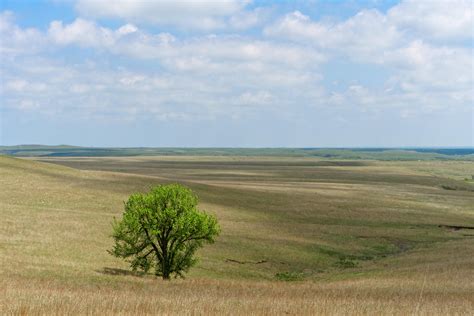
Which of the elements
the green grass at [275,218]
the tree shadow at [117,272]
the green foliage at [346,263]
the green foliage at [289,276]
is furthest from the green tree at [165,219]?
the green foliage at [346,263]

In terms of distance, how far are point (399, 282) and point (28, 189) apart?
59.9 m

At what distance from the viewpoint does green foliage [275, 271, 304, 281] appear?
43.4 meters

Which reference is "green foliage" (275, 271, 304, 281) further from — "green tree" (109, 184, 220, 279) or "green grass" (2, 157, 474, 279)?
"green tree" (109, 184, 220, 279)

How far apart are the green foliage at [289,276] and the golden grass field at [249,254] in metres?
0.46

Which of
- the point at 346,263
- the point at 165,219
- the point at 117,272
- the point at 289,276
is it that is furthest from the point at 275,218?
the point at 165,219

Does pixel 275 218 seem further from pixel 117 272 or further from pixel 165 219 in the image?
pixel 165 219

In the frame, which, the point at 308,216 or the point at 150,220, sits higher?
the point at 150,220

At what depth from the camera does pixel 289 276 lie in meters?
44.8

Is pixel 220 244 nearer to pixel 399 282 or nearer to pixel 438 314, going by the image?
pixel 399 282

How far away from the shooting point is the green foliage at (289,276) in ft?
142

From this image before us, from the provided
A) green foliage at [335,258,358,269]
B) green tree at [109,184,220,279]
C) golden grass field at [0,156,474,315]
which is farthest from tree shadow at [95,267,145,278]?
green foliage at [335,258,358,269]

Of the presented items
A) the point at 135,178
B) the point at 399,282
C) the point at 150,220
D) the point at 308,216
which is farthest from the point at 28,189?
the point at 399,282

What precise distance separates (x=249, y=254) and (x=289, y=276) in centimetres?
821

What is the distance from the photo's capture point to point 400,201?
106 m
